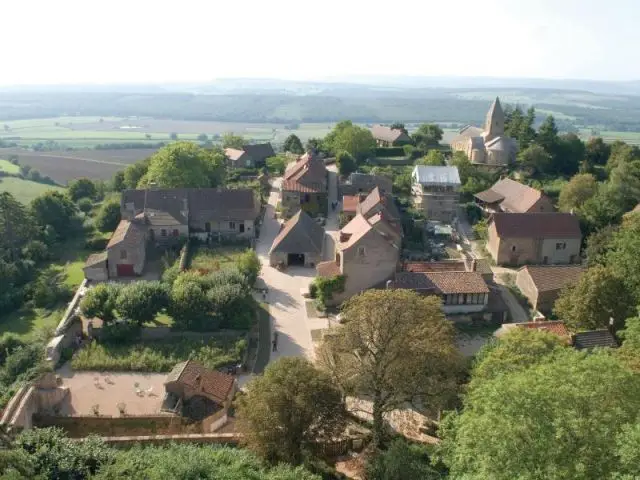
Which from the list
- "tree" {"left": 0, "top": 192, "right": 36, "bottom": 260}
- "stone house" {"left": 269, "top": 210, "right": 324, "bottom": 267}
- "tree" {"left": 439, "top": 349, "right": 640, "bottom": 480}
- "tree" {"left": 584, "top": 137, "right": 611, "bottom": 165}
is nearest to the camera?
"tree" {"left": 439, "top": 349, "right": 640, "bottom": 480}

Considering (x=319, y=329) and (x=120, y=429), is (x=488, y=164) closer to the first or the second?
(x=319, y=329)

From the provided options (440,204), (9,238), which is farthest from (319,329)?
(9,238)

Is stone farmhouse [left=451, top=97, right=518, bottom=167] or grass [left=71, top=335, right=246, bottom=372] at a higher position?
stone farmhouse [left=451, top=97, right=518, bottom=167]

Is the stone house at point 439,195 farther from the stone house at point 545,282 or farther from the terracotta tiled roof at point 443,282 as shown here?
the terracotta tiled roof at point 443,282

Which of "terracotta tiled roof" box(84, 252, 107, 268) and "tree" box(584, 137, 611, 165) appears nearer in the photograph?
"terracotta tiled roof" box(84, 252, 107, 268)

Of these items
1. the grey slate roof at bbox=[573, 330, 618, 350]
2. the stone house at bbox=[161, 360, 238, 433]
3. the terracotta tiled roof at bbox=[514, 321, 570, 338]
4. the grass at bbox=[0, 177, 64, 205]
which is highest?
the grey slate roof at bbox=[573, 330, 618, 350]

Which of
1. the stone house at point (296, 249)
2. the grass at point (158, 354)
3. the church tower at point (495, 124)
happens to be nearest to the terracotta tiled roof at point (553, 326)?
the grass at point (158, 354)

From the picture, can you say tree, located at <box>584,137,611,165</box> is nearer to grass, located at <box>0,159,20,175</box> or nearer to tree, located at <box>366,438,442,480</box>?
tree, located at <box>366,438,442,480</box>

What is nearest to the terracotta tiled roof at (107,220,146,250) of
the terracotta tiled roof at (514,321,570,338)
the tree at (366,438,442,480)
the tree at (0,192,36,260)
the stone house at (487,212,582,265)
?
the tree at (0,192,36,260)
